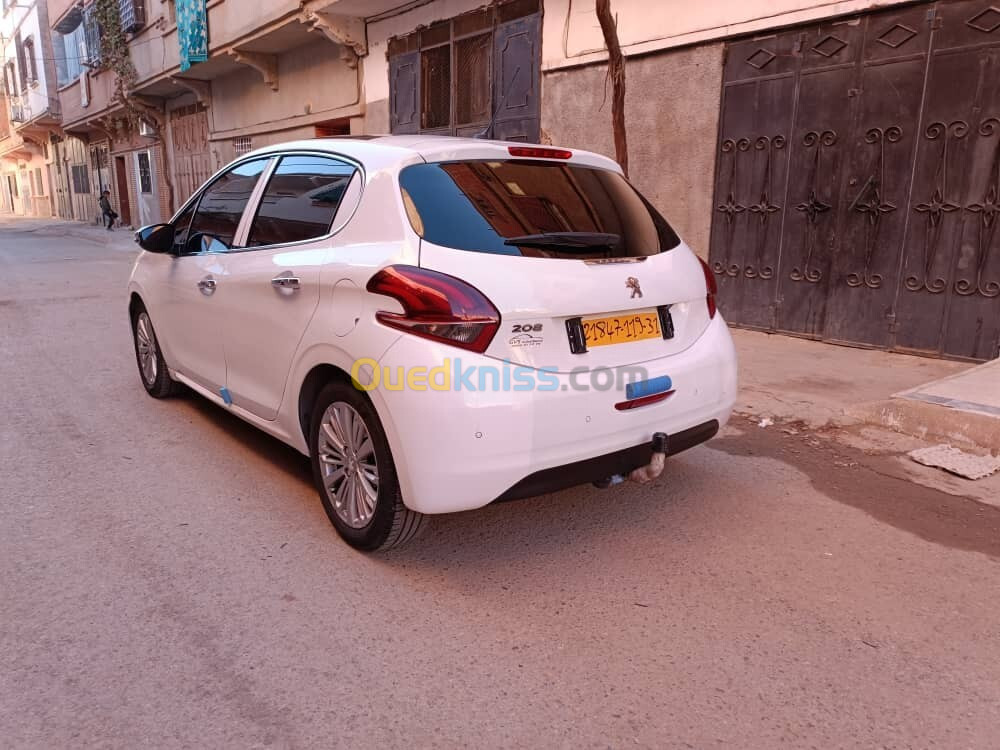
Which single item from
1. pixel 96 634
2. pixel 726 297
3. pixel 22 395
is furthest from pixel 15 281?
pixel 96 634

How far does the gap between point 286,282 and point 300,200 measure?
0.46 meters

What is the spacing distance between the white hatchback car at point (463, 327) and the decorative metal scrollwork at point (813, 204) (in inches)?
177

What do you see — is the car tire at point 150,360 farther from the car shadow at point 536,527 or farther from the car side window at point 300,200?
the car side window at point 300,200

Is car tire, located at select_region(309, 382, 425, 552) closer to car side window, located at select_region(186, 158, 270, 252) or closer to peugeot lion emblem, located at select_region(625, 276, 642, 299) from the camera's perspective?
peugeot lion emblem, located at select_region(625, 276, 642, 299)

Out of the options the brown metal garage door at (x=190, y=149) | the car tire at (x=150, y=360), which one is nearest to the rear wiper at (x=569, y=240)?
the car tire at (x=150, y=360)

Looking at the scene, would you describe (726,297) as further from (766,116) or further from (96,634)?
(96,634)

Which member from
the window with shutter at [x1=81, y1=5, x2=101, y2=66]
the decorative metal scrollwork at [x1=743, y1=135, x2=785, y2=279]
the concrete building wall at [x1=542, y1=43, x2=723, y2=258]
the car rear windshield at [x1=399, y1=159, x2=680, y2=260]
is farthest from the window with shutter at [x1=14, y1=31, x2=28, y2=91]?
the car rear windshield at [x1=399, y1=159, x2=680, y2=260]

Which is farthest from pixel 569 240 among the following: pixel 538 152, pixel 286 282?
pixel 286 282

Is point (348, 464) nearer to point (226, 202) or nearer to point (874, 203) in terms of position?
point (226, 202)

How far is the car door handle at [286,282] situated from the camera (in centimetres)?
333

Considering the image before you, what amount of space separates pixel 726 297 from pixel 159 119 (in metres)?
23.6

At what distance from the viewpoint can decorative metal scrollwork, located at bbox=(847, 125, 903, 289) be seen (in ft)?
22.3

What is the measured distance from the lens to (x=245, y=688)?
2293 mm

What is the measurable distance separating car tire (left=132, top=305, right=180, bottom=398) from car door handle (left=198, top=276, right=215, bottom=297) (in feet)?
4.09
